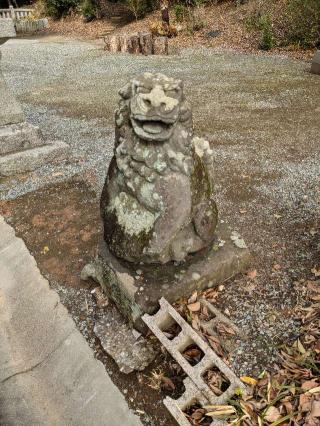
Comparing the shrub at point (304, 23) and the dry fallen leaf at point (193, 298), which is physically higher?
the shrub at point (304, 23)

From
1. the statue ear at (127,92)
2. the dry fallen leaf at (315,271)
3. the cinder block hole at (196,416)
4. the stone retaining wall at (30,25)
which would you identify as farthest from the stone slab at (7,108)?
the stone retaining wall at (30,25)

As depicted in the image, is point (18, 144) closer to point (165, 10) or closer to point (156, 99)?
point (156, 99)

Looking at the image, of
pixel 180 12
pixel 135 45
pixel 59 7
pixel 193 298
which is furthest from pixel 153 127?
pixel 59 7

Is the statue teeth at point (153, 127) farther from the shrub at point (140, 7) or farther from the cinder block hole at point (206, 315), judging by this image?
the shrub at point (140, 7)

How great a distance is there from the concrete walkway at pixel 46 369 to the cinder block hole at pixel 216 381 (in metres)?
0.45

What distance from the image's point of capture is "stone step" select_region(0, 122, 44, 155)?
16.1 feet

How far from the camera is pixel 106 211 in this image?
2486mm

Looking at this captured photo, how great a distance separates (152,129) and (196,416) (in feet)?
5.16

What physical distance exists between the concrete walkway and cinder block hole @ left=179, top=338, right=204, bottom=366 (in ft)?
1.46

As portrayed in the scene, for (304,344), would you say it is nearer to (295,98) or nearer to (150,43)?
(295,98)

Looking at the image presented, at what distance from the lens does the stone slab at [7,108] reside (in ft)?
16.0

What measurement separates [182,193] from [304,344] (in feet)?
4.03

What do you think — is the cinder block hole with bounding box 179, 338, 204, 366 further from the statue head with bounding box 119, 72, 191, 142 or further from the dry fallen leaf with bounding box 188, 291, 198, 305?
the statue head with bounding box 119, 72, 191, 142

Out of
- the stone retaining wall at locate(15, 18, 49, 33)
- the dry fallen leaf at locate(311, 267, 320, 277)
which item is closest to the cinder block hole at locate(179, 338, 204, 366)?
the dry fallen leaf at locate(311, 267, 320, 277)
